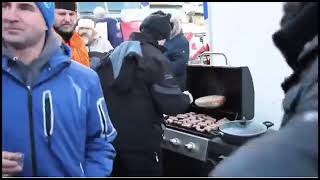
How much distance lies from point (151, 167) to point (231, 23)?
35.4 inches

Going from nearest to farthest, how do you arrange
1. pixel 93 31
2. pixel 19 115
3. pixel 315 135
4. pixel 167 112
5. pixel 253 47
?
pixel 315 135, pixel 19 115, pixel 167 112, pixel 253 47, pixel 93 31

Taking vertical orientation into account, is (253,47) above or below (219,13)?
below

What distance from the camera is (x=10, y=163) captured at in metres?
0.82

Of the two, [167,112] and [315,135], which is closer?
[315,135]

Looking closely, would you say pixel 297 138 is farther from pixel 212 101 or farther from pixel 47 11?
pixel 212 101

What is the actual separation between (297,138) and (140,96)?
1.24 m

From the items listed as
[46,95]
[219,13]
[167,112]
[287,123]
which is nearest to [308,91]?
[287,123]

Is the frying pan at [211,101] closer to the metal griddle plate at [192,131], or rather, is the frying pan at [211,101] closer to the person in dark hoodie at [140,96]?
the metal griddle plate at [192,131]

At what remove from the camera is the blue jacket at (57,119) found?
903 millimetres

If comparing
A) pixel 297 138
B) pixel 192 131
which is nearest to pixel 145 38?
pixel 192 131

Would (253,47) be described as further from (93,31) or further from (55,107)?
(93,31)

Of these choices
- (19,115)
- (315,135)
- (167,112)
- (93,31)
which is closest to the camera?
(315,135)

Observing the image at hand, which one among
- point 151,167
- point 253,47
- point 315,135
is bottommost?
point 151,167

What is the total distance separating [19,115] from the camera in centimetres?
90
